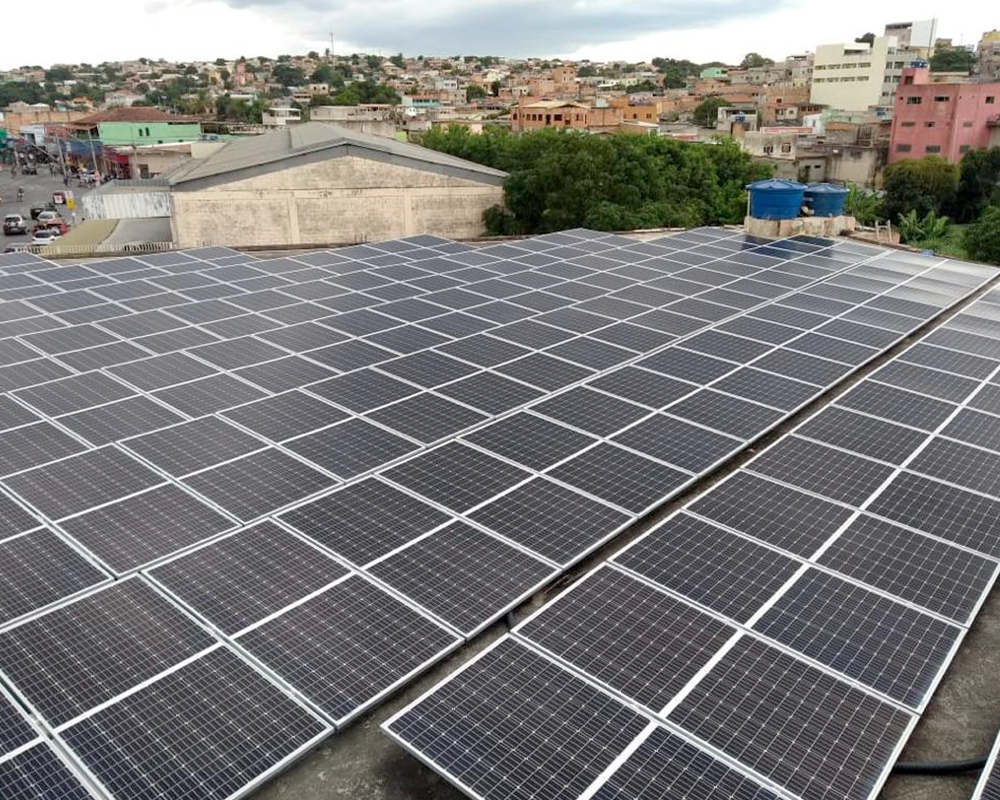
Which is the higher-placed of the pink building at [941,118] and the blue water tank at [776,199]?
the pink building at [941,118]

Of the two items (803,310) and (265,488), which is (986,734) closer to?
(265,488)

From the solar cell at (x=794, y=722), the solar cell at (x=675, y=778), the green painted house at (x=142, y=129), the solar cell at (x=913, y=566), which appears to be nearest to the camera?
the solar cell at (x=675, y=778)

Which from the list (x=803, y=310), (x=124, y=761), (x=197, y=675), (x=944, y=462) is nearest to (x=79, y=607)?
(x=197, y=675)

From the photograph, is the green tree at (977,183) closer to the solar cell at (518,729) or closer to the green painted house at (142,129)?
the solar cell at (518,729)

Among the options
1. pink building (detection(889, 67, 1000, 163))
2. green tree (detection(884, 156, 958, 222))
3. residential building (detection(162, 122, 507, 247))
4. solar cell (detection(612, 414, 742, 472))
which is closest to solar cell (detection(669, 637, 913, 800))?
solar cell (detection(612, 414, 742, 472))

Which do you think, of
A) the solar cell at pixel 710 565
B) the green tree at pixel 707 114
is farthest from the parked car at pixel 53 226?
the green tree at pixel 707 114
